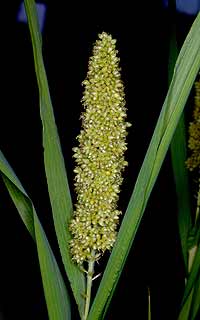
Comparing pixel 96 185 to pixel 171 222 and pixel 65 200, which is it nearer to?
pixel 65 200


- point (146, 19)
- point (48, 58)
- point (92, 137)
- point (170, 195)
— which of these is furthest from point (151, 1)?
point (92, 137)

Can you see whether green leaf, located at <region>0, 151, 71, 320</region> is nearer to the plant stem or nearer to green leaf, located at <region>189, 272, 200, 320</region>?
the plant stem

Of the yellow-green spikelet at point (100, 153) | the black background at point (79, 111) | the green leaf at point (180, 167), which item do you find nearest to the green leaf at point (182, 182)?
the green leaf at point (180, 167)

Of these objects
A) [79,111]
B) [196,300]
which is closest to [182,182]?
[196,300]

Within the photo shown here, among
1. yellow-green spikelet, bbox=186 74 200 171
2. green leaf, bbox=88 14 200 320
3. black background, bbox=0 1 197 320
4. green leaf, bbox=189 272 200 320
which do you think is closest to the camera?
green leaf, bbox=88 14 200 320

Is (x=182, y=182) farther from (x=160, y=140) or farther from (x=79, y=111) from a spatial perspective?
(x=79, y=111)

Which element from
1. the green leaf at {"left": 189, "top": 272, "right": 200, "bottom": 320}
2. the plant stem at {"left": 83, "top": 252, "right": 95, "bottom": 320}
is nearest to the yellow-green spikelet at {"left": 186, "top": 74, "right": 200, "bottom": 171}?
the green leaf at {"left": 189, "top": 272, "right": 200, "bottom": 320}
